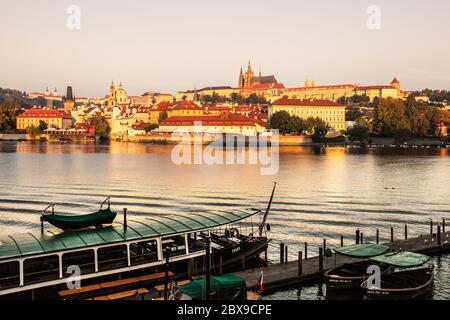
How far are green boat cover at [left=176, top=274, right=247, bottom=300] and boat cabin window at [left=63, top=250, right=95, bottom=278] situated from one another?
Answer: 4.28 m

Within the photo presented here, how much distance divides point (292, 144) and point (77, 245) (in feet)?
419

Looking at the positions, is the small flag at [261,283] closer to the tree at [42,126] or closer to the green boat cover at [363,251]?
the green boat cover at [363,251]

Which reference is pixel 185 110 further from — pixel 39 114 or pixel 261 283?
pixel 261 283

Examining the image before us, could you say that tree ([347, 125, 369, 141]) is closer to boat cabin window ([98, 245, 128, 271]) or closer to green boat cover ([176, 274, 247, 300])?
boat cabin window ([98, 245, 128, 271])

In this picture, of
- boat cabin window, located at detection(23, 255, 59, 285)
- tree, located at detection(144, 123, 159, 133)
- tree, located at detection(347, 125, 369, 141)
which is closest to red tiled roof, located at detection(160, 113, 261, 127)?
tree, located at detection(144, 123, 159, 133)

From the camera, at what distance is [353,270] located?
21672 mm

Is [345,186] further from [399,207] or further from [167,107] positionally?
[167,107]

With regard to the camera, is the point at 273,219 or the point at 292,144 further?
the point at 292,144

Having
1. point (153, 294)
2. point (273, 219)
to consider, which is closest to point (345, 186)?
point (273, 219)

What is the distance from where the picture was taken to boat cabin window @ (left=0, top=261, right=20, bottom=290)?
17.9 m

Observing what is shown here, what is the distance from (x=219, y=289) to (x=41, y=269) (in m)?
6.74

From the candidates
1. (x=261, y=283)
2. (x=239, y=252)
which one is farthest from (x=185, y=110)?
(x=261, y=283)

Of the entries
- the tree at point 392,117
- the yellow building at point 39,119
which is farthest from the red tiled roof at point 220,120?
the yellow building at point 39,119

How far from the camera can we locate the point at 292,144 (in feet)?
473
